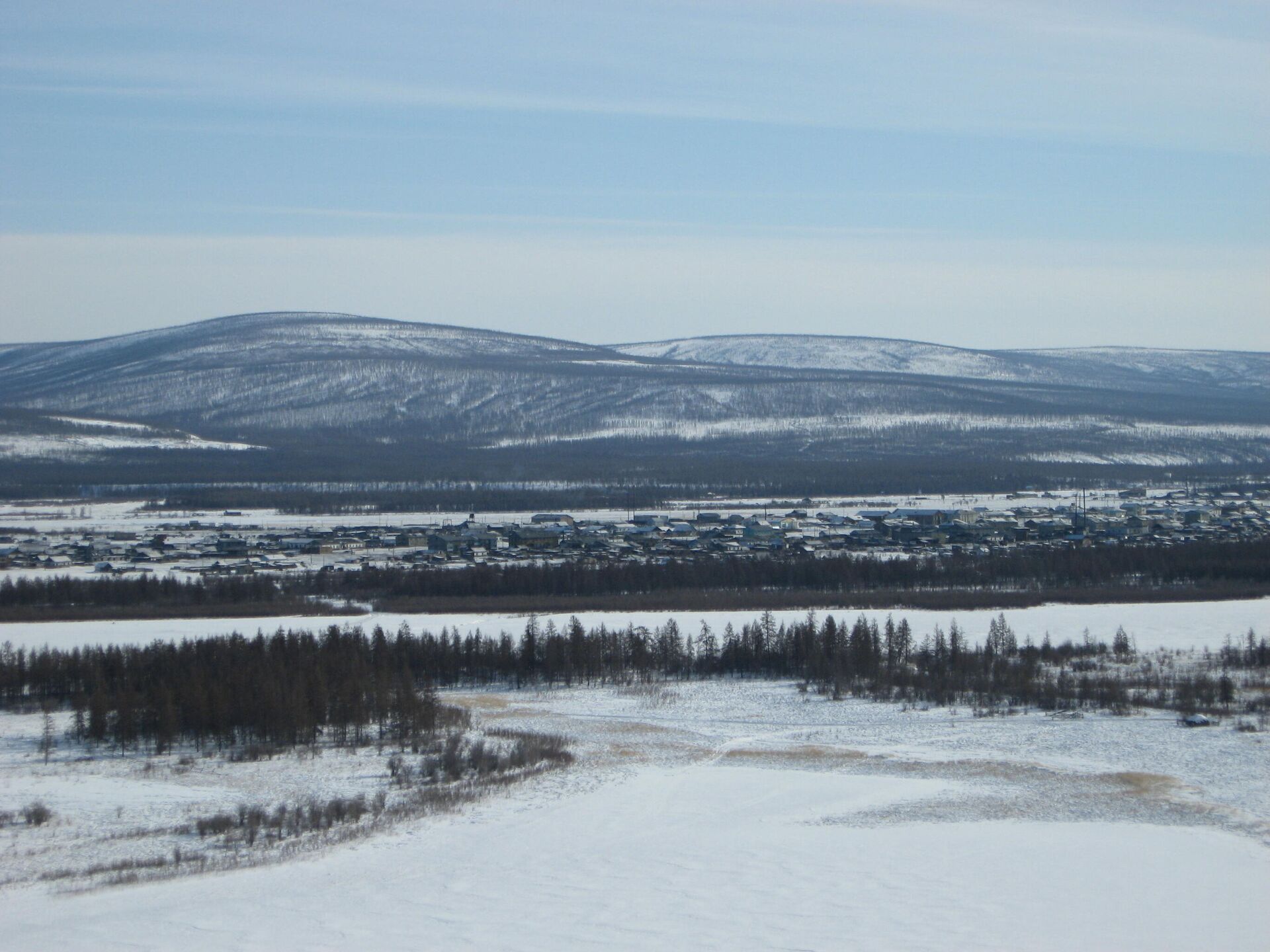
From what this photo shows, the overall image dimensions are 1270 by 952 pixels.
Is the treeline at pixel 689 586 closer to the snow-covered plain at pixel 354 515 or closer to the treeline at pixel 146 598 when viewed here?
the treeline at pixel 146 598

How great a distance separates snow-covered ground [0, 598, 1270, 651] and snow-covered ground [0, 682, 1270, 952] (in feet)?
31.1

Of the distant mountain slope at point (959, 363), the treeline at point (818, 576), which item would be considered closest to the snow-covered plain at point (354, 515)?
the treeline at point (818, 576)

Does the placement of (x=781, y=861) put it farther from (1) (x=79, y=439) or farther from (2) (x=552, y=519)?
(1) (x=79, y=439)

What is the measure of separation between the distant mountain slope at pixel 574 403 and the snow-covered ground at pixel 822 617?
2317 inches

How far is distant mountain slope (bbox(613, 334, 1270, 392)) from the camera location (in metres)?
175

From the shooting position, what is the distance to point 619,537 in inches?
1935

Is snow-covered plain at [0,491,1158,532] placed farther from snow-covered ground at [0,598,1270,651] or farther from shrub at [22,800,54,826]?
shrub at [22,800,54,826]

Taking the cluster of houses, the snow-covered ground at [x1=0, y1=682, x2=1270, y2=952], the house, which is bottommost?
the snow-covered ground at [x1=0, y1=682, x2=1270, y2=952]

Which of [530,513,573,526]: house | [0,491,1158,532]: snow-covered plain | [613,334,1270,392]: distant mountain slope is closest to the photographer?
[530,513,573,526]: house

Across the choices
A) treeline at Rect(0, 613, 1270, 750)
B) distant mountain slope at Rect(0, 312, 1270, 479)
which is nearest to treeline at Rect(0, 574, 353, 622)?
treeline at Rect(0, 613, 1270, 750)

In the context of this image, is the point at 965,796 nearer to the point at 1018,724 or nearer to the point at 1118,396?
the point at 1018,724

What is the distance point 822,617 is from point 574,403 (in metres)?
106

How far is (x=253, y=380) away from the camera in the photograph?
13875 centimetres

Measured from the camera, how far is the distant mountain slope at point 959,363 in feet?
573
